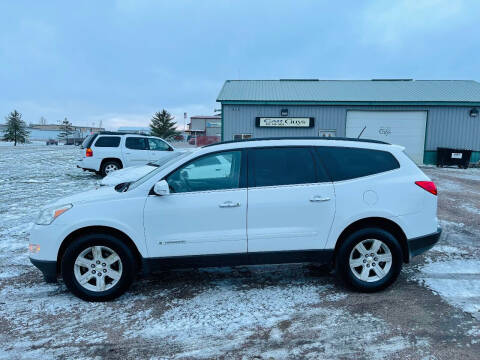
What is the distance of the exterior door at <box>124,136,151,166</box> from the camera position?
499 inches

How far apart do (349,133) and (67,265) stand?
1961 centimetres

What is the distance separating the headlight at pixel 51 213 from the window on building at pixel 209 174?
114 centimetres

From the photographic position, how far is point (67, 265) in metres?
3.47

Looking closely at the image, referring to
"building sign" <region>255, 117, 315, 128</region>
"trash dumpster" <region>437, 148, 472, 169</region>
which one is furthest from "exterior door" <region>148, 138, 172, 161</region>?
"trash dumpster" <region>437, 148, 472, 169</region>

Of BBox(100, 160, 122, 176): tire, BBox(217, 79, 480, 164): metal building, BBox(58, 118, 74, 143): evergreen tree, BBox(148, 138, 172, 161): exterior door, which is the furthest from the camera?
BBox(58, 118, 74, 143): evergreen tree

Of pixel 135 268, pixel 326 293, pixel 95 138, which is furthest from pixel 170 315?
pixel 95 138

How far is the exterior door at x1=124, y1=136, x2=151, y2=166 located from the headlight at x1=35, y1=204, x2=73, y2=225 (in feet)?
30.8

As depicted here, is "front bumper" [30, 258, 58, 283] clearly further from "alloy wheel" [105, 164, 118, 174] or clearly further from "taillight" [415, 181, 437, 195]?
"alloy wheel" [105, 164, 118, 174]

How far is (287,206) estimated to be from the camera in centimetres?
359

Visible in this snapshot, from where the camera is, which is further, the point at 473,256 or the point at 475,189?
the point at 475,189

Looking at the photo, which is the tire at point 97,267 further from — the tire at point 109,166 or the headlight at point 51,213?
the tire at point 109,166

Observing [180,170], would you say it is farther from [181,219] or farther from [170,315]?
[170,315]

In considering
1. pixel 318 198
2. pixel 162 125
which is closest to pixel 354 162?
pixel 318 198

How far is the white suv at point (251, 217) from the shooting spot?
138 inches
